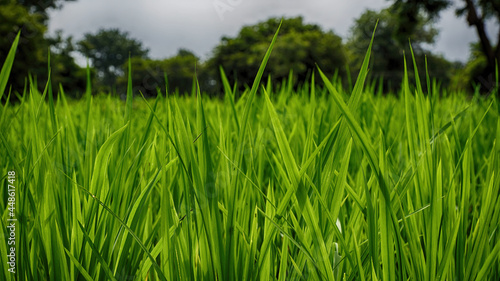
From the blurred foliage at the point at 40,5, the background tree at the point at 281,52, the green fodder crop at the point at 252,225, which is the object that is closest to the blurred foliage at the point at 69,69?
the blurred foliage at the point at 40,5

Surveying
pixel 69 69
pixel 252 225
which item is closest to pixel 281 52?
pixel 69 69

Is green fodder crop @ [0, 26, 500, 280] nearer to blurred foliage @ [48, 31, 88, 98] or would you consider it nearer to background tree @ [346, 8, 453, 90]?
blurred foliage @ [48, 31, 88, 98]

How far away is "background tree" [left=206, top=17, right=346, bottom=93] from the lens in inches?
789

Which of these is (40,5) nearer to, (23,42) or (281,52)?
(23,42)

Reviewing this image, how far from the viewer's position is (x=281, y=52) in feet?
65.5

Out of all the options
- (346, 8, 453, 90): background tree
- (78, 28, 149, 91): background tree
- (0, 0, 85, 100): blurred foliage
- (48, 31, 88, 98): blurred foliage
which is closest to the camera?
(0, 0, 85, 100): blurred foliage

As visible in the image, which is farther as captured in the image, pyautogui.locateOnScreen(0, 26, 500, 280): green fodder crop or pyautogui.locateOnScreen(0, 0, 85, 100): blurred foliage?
pyautogui.locateOnScreen(0, 0, 85, 100): blurred foliage

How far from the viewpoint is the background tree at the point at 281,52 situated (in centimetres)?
2003

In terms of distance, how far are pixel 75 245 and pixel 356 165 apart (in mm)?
637

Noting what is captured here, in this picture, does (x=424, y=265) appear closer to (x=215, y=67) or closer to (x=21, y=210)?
(x=21, y=210)

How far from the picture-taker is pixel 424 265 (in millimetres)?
400

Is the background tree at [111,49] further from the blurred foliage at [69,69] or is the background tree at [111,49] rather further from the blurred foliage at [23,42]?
the blurred foliage at [23,42]

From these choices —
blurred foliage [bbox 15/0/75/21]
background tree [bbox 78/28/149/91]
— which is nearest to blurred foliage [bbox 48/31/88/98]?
blurred foliage [bbox 15/0/75/21]

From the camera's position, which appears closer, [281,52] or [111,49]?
[281,52]
